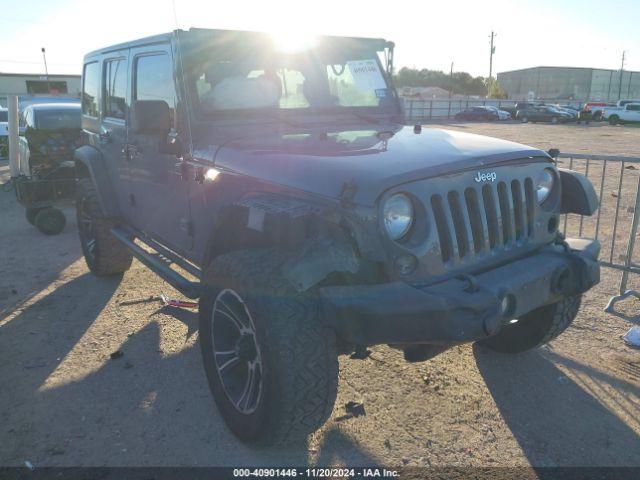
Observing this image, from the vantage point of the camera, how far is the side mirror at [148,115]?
327 cm

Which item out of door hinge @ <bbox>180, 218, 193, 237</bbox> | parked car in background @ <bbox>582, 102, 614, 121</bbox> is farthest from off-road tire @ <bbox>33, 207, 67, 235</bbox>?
parked car in background @ <bbox>582, 102, 614, 121</bbox>

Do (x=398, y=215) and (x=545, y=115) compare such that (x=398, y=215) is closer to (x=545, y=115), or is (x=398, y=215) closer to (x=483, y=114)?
(x=545, y=115)

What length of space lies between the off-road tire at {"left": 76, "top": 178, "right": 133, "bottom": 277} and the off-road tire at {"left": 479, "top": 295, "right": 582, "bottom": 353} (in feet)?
12.2

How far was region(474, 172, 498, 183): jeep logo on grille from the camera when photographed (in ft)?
8.89

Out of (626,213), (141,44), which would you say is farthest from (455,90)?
(141,44)

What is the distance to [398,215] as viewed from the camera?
2.49 meters

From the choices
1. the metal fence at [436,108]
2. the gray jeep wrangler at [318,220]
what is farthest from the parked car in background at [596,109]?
the gray jeep wrangler at [318,220]

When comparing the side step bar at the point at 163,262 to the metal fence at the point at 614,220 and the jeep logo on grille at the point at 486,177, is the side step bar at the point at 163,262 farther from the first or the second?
the metal fence at the point at 614,220

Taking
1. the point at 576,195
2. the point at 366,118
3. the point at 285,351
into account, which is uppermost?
the point at 366,118

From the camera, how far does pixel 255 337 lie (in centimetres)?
259

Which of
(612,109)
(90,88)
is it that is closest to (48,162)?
(90,88)

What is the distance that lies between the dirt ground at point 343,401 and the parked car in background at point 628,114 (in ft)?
124

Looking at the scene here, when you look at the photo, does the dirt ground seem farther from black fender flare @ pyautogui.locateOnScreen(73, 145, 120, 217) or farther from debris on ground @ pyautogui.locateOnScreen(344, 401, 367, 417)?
black fender flare @ pyautogui.locateOnScreen(73, 145, 120, 217)

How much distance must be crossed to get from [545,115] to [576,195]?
39.5 meters
